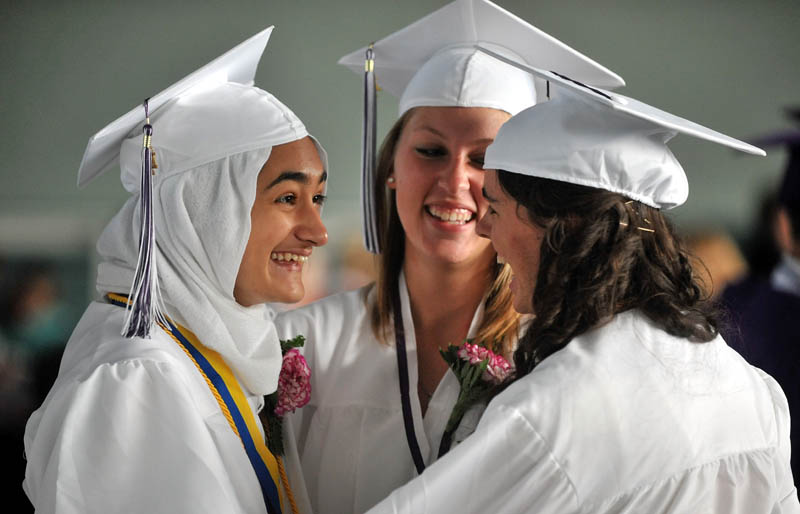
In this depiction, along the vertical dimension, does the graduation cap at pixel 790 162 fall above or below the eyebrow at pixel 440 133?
below

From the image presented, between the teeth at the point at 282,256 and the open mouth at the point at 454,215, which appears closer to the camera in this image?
the teeth at the point at 282,256

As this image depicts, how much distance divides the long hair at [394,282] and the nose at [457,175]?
302 mm

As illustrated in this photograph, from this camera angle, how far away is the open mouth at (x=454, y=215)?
2.76 metres

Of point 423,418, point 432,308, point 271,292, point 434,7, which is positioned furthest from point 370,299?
point 434,7

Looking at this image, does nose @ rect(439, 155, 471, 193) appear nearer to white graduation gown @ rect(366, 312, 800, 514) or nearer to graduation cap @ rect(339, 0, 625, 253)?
graduation cap @ rect(339, 0, 625, 253)

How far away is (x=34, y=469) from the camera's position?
6.07 feet

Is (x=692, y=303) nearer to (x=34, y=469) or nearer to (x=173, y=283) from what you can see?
(x=173, y=283)

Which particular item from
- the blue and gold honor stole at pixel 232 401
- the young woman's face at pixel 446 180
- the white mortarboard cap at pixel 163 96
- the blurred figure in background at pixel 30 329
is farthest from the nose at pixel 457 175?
the blurred figure in background at pixel 30 329

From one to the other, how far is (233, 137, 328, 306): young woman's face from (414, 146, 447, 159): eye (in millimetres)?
529

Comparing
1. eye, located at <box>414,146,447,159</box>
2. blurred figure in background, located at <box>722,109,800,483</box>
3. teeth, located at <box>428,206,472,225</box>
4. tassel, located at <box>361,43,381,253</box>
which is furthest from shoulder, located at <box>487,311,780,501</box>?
blurred figure in background, located at <box>722,109,800,483</box>

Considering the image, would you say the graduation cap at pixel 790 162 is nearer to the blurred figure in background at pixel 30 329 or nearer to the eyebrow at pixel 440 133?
the eyebrow at pixel 440 133

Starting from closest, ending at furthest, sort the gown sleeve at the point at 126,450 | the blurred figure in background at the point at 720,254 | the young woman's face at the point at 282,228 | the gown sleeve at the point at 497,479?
the gown sleeve at the point at 497,479
the gown sleeve at the point at 126,450
the young woman's face at the point at 282,228
the blurred figure in background at the point at 720,254

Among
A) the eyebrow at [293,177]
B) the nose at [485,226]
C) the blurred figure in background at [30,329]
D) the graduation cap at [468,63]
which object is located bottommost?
the blurred figure in background at [30,329]

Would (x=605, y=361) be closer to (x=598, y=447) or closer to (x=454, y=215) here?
(x=598, y=447)
